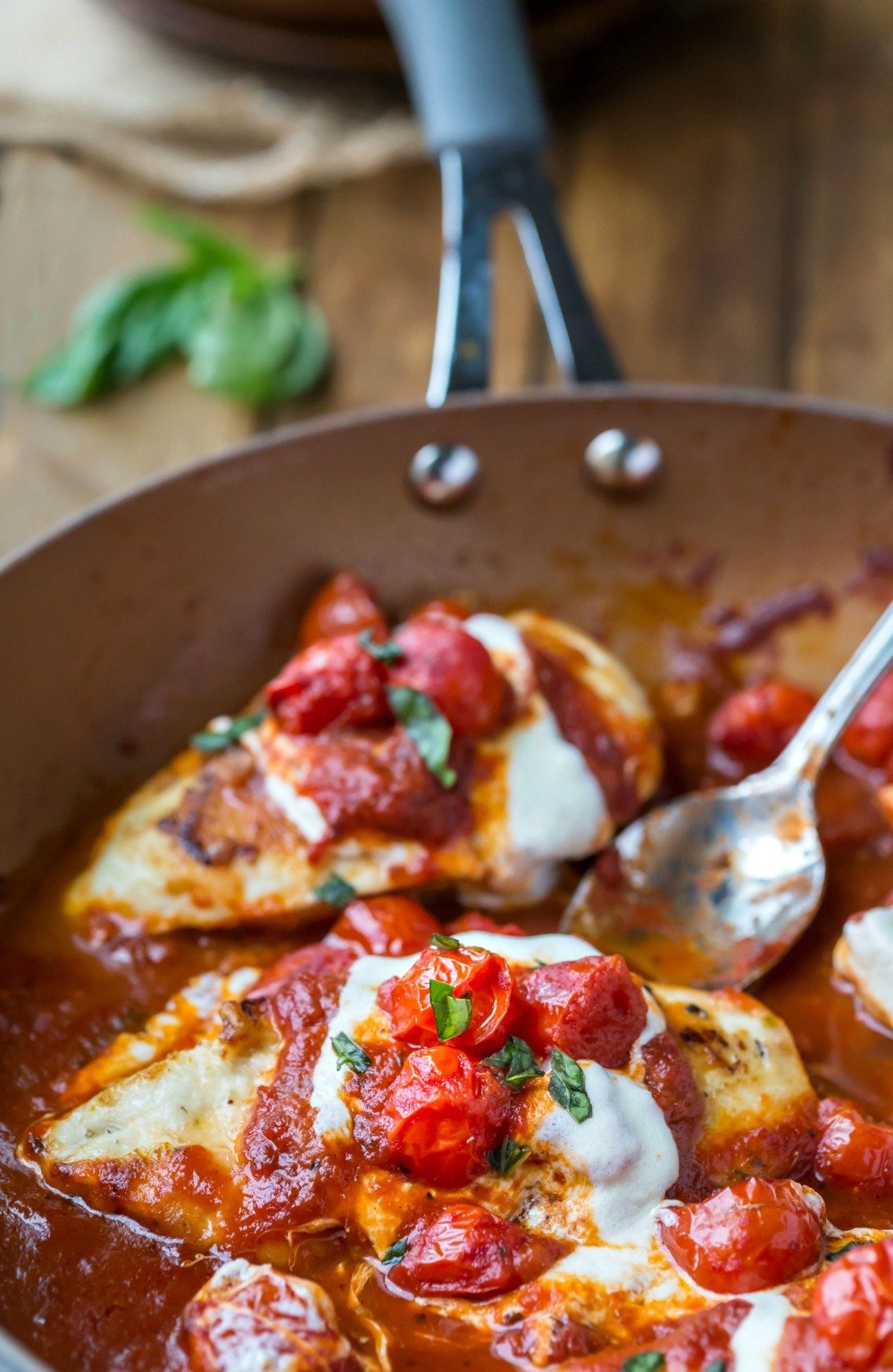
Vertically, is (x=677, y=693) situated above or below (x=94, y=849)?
below

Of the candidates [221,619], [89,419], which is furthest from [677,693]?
[89,419]

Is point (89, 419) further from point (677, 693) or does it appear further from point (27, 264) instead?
point (677, 693)

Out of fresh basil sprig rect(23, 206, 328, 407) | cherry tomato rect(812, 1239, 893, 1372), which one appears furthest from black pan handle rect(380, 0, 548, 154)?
cherry tomato rect(812, 1239, 893, 1372)

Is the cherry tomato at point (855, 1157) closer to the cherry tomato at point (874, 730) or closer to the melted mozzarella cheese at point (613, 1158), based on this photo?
the melted mozzarella cheese at point (613, 1158)

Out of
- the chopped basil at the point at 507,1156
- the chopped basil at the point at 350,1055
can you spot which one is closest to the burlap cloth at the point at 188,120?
the chopped basil at the point at 350,1055

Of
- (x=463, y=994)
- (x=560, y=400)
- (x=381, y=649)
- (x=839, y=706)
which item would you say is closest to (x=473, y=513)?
(x=560, y=400)

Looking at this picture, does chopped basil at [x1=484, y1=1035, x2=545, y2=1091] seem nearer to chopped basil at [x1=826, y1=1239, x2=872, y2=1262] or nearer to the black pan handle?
chopped basil at [x1=826, y1=1239, x2=872, y2=1262]
